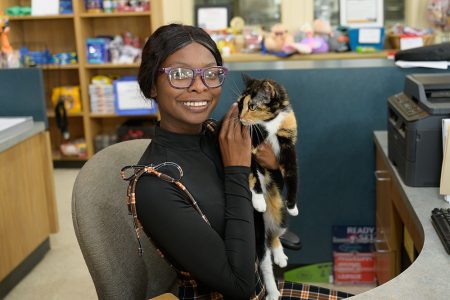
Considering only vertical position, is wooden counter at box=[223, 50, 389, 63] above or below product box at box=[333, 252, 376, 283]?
above

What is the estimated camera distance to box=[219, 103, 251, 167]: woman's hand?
4.49 ft

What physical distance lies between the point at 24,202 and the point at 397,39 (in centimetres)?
307

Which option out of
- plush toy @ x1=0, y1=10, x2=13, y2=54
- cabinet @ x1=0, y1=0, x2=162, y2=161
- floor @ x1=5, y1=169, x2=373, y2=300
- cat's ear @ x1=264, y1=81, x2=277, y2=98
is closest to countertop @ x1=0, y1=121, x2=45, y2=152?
plush toy @ x1=0, y1=10, x2=13, y2=54

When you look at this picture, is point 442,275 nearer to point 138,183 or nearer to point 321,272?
point 138,183

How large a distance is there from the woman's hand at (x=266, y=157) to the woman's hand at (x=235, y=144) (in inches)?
4.8

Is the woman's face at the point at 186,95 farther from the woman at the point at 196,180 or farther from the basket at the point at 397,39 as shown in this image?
the basket at the point at 397,39

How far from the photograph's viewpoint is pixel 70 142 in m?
5.14

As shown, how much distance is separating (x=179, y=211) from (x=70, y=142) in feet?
13.5

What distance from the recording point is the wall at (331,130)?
8.56ft

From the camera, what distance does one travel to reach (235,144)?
1379 mm

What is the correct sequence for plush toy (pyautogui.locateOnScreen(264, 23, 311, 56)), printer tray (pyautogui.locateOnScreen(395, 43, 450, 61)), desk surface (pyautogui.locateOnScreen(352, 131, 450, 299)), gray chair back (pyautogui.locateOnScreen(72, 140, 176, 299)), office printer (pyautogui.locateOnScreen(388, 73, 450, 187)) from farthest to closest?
plush toy (pyautogui.locateOnScreen(264, 23, 311, 56)) < printer tray (pyautogui.locateOnScreen(395, 43, 450, 61)) < office printer (pyautogui.locateOnScreen(388, 73, 450, 187)) < gray chair back (pyautogui.locateOnScreen(72, 140, 176, 299)) < desk surface (pyautogui.locateOnScreen(352, 131, 450, 299))

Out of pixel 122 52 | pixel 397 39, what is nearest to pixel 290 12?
pixel 397 39

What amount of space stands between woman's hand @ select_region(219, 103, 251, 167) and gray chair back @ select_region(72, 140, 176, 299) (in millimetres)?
316

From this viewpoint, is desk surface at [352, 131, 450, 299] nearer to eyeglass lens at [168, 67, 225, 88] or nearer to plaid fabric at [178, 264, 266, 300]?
plaid fabric at [178, 264, 266, 300]
